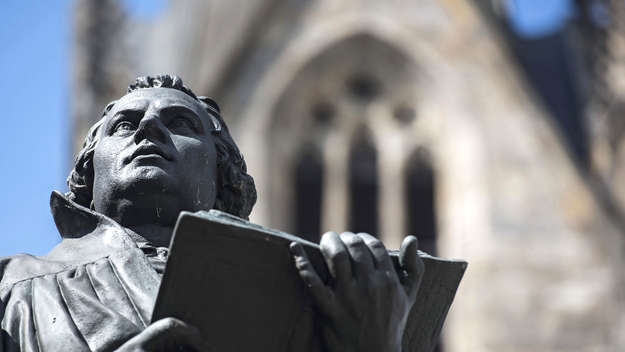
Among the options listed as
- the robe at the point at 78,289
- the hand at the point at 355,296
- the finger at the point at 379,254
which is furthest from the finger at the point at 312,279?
the robe at the point at 78,289

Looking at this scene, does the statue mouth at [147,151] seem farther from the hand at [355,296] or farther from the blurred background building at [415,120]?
the blurred background building at [415,120]

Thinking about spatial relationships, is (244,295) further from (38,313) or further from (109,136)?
(109,136)

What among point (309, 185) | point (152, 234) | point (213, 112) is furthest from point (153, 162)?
point (309, 185)

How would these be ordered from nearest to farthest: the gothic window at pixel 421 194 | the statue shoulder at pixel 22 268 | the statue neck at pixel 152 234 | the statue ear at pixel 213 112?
the statue shoulder at pixel 22 268
the statue neck at pixel 152 234
the statue ear at pixel 213 112
the gothic window at pixel 421 194

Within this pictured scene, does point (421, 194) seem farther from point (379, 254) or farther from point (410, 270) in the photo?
point (379, 254)

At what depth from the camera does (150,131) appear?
444cm

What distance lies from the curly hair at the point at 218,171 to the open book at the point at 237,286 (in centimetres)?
68

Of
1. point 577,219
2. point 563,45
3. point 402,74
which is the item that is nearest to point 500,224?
point 577,219

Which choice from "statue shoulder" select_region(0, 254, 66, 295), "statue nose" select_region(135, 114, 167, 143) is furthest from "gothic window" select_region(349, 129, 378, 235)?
"statue shoulder" select_region(0, 254, 66, 295)

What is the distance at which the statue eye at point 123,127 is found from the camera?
4531mm

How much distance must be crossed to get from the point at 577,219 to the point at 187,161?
19849mm

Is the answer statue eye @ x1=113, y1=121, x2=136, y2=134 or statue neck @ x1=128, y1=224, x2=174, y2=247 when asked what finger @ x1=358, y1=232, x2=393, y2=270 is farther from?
statue eye @ x1=113, y1=121, x2=136, y2=134

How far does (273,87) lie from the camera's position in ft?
84.9

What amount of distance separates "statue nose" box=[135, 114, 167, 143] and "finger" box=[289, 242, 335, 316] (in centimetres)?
64
